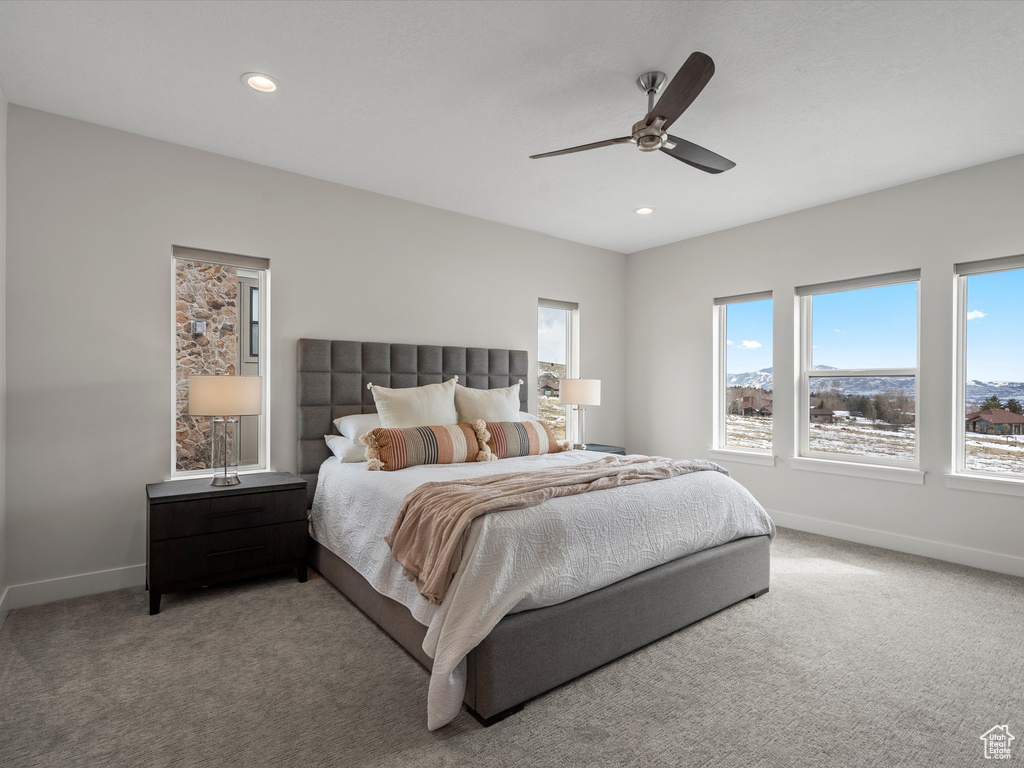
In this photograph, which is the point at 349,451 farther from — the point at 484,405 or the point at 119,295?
the point at 119,295

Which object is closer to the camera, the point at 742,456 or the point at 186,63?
the point at 186,63

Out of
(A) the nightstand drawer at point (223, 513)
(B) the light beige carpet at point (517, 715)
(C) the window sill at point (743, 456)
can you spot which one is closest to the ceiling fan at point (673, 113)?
(B) the light beige carpet at point (517, 715)

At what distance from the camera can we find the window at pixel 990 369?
351 cm

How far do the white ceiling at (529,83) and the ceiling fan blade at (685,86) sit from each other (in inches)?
10.8

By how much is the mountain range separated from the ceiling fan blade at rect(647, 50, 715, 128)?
2981mm

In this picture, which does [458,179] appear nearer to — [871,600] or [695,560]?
[695,560]

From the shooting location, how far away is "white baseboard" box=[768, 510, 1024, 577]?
347cm

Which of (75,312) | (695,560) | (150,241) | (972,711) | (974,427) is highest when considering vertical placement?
(150,241)

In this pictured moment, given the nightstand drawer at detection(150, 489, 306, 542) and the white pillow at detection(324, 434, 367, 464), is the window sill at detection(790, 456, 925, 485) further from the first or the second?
the nightstand drawer at detection(150, 489, 306, 542)

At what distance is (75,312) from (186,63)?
152 cm

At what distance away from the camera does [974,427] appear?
144 inches

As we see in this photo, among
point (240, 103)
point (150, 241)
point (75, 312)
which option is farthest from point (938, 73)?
point (75, 312)

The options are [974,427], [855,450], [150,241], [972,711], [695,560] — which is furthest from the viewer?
[855,450]

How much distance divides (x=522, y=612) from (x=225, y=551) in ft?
6.07
